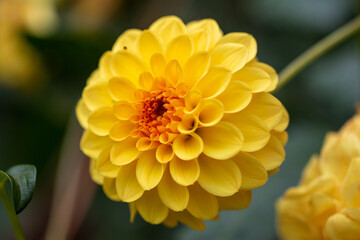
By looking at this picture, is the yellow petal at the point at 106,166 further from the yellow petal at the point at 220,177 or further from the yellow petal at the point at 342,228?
the yellow petal at the point at 342,228

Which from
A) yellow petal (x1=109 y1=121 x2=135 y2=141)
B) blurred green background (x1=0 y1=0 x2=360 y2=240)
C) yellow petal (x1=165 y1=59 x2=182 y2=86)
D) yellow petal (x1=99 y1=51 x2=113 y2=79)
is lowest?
blurred green background (x1=0 y1=0 x2=360 y2=240)

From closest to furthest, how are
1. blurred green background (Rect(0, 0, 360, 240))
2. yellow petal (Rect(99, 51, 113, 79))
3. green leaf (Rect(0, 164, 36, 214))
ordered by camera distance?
green leaf (Rect(0, 164, 36, 214)), yellow petal (Rect(99, 51, 113, 79)), blurred green background (Rect(0, 0, 360, 240))

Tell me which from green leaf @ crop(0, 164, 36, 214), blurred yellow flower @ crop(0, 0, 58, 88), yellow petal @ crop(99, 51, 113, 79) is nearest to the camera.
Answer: green leaf @ crop(0, 164, 36, 214)

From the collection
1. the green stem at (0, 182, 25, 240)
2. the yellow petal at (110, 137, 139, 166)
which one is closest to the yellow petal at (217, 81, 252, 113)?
the yellow petal at (110, 137, 139, 166)

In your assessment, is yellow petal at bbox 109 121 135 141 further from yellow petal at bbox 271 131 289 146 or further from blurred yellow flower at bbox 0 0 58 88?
blurred yellow flower at bbox 0 0 58 88

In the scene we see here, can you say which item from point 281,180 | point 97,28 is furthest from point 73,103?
point 281,180

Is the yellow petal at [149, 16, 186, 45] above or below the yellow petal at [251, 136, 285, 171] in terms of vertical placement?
above

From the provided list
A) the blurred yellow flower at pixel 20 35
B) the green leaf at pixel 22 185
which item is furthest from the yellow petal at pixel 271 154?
the blurred yellow flower at pixel 20 35
